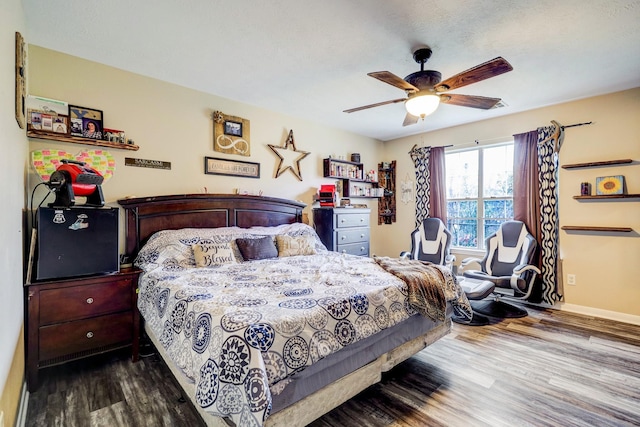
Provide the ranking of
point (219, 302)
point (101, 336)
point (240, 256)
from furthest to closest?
point (240, 256) < point (101, 336) < point (219, 302)

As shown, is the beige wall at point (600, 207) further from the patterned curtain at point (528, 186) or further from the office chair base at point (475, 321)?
the office chair base at point (475, 321)

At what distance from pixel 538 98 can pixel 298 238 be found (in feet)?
11.0

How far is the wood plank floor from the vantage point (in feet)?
5.83

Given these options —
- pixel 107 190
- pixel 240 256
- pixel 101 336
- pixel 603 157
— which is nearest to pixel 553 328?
pixel 603 157

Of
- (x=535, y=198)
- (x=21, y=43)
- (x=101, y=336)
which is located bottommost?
(x=101, y=336)

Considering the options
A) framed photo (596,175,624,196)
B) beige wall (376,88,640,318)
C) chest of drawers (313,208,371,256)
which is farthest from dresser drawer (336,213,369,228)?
framed photo (596,175,624,196)

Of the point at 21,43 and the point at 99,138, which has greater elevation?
the point at 21,43

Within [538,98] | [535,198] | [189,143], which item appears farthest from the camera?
[535,198]

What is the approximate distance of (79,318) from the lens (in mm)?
2230

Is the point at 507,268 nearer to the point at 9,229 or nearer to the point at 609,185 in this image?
the point at 609,185

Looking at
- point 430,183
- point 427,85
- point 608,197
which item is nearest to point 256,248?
point 427,85

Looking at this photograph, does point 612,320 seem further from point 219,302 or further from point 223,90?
point 223,90

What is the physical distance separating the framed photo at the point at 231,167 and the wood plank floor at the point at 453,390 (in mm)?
2037

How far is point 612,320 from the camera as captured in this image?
337 centimetres
